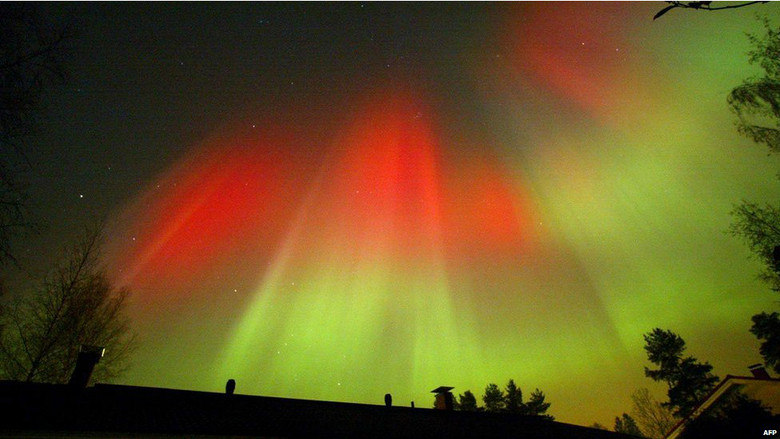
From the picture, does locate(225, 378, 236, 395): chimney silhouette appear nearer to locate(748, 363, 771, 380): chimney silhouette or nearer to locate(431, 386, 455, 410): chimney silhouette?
locate(431, 386, 455, 410): chimney silhouette

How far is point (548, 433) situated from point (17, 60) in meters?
20.8

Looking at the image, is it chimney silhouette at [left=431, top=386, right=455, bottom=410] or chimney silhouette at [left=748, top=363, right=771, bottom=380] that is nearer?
chimney silhouette at [left=431, top=386, right=455, bottom=410]

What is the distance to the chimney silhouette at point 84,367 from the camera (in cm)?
1184

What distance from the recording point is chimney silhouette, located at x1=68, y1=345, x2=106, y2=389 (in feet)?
38.8

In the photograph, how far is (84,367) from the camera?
12.0m

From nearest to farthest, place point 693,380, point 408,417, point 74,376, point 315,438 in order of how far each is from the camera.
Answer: point 315,438, point 74,376, point 408,417, point 693,380

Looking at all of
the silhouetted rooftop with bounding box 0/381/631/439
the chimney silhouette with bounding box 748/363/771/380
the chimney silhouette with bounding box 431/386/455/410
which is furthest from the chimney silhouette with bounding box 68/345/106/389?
the chimney silhouette with bounding box 748/363/771/380

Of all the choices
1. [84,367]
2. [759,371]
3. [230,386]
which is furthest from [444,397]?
[759,371]

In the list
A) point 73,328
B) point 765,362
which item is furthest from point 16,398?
point 765,362

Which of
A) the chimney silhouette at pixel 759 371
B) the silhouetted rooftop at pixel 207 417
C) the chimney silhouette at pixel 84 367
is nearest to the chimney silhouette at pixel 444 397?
the silhouetted rooftop at pixel 207 417

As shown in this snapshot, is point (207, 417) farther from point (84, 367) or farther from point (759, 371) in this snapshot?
point (759, 371)

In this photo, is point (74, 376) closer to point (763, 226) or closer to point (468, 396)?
point (763, 226)

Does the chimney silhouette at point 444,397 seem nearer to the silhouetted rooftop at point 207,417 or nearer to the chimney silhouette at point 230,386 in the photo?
the silhouetted rooftop at point 207,417

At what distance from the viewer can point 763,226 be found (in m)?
17.8
